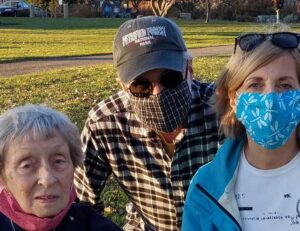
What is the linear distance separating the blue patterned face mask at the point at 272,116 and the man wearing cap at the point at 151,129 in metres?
0.55

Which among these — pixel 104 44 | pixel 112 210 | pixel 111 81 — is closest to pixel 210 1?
pixel 104 44

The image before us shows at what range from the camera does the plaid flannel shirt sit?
3783 millimetres

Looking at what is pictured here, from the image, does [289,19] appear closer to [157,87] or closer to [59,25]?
[157,87]

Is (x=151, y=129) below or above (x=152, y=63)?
below

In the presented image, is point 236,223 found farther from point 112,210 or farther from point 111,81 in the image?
point 111,81

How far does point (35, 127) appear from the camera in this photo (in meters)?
3.07

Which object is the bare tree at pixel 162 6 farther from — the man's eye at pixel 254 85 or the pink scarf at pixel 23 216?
the pink scarf at pixel 23 216

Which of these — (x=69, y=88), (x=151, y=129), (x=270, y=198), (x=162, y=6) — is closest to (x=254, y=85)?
(x=270, y=198)

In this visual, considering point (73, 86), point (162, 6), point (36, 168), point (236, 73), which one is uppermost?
point (236, 73)

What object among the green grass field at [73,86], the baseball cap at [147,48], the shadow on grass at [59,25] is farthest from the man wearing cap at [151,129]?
the shadow on grass at [59,25]

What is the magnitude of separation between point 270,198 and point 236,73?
2.00 ft

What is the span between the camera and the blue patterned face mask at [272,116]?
9.84ft

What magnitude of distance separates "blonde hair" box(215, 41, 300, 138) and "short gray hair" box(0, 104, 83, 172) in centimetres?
76

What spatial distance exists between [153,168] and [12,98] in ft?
24.3
